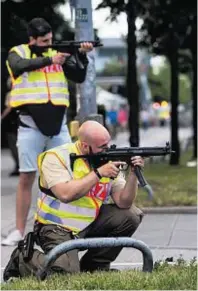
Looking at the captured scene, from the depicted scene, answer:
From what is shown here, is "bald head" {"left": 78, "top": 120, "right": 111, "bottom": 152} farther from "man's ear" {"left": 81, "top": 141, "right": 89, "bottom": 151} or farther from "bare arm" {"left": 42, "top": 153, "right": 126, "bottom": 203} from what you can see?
"bare arm" {"left": 42, "top": 153, "right": 126, "bottom": 203}

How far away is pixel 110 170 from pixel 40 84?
2312 mm

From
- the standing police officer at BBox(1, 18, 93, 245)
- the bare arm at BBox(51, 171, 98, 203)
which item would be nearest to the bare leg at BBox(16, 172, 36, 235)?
the standing police officer at BBox(1, 18, 93, 245)

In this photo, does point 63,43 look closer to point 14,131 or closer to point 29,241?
point 29,241

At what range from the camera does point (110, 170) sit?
4777 mm

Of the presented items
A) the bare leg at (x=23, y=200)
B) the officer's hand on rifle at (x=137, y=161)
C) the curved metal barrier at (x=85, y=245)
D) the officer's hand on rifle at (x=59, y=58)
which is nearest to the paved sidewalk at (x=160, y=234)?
the bare leg at (x=23, y=200)

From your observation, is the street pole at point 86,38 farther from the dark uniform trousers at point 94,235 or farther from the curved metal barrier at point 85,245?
the curved metal barrier at point 85,245

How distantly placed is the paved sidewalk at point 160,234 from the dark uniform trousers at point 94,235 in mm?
603

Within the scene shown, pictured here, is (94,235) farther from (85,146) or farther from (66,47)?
(66,47)

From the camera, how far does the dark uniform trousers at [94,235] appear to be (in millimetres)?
5020

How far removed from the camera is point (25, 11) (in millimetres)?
15055

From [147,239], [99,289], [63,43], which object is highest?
[63,43]

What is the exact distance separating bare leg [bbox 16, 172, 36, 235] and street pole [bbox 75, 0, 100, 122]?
1514 mm

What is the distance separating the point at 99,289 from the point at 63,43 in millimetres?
2914

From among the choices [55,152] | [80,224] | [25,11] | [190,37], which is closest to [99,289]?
[80,224]
